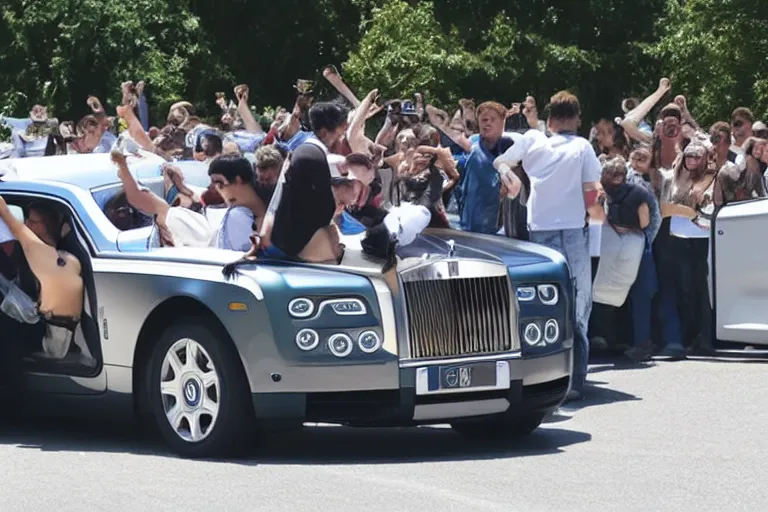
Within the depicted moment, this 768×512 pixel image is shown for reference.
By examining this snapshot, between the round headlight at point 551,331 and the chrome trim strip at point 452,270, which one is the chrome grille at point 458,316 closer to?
the chrome trim strip at point 452,270

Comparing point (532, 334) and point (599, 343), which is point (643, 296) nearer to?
point (599, 343)

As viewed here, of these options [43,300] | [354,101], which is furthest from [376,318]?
[354,101]

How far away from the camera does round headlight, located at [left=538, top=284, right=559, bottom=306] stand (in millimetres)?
10258

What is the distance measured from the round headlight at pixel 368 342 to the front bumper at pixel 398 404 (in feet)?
0.58

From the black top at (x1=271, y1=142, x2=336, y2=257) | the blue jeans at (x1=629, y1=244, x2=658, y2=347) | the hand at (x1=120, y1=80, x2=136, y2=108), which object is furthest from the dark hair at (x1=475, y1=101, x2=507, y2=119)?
the hand at (x1=120, y1=80, x2=136, y2=108)

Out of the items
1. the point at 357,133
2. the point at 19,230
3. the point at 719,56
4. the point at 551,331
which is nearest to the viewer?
the point at 551,331

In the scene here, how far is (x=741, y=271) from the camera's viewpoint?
14.2m

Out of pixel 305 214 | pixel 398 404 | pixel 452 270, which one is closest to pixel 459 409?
pixel 398 404

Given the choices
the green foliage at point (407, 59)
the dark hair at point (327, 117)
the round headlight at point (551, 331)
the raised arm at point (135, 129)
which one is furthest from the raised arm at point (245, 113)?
the green foliage at point (407, 59)

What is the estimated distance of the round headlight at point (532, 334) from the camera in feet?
33.0

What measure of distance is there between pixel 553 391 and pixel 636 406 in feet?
6.52

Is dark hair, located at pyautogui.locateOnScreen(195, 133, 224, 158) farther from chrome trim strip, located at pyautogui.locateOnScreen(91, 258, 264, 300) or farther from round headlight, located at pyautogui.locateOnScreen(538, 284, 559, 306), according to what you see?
round headlight, located at pyautogui.locateOnScreen(538, 284, 559, 306)

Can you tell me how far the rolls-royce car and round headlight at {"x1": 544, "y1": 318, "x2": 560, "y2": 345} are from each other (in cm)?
1

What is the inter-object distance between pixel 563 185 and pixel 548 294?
218 centimetres
